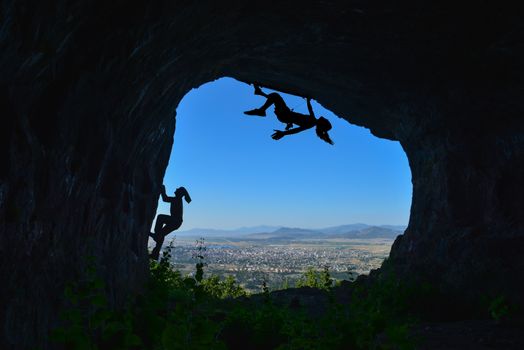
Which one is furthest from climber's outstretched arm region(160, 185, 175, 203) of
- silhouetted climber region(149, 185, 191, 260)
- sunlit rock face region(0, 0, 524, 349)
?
sunlit rock face region(0, 0, 524, 349)

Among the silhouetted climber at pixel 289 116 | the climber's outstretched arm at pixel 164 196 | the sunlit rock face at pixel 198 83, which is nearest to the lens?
the sunlit rock face at pixel 198 83

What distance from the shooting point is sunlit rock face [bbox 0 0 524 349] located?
404cm

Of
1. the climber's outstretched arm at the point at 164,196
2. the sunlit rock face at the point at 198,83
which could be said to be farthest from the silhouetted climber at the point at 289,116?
the climber's outstretched arm at the point at 164,196

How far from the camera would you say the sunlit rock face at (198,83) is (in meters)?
4.04

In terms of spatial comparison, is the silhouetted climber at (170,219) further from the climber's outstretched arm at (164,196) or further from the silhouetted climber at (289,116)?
the silhouetted climber at (289,116)

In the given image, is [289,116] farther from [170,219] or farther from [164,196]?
[170,219]

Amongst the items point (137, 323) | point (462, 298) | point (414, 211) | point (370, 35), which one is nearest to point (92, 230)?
point (137, 323)

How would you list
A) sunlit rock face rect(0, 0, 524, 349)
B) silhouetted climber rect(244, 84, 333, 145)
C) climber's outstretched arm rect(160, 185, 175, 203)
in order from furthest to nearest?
climber's outstretched arm rect(160, 185, 175, 203) → silhouetted climber rect(244, 84, 333, 145) → sunlit rock face rect(0, 0, 524, 349)

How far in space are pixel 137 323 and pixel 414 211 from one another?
50.2 ft

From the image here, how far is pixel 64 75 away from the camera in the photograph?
4.57 metres

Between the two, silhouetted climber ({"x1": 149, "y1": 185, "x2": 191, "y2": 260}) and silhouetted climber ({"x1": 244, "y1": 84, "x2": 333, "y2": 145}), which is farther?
silhouetted climber ({"x1": 149, "y1": 185, "x2": 191, "y2": 260})

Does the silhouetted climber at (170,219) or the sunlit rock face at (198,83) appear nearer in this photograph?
the sunlit rock face at (198,83)

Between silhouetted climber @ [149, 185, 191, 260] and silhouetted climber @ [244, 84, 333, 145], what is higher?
silhouetted climber @ [244, 84, 333, 145]

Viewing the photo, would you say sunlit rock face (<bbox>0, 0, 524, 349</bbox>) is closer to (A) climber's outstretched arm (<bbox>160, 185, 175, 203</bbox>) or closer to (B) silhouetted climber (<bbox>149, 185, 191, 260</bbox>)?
(A) climber's outstretched arm (<bbox>160, 185, 175, 203</bbox>)
